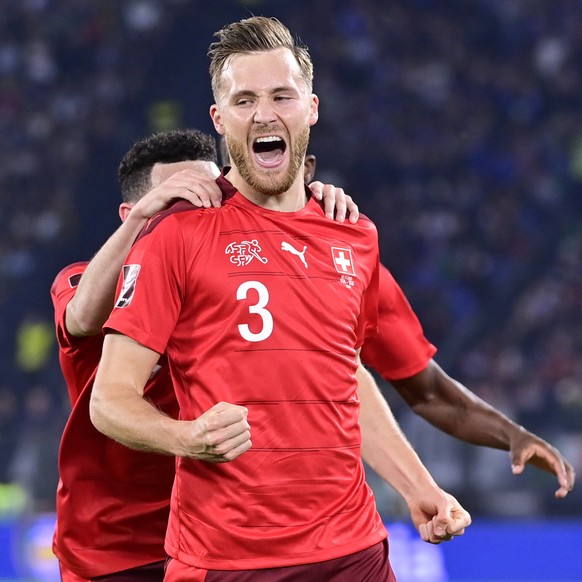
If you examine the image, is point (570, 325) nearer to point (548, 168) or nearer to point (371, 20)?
point (548, 168)

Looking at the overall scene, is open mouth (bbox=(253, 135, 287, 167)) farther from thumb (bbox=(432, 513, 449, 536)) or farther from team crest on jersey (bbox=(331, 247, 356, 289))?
thumb (bbox=(432, 513, 449, 536))

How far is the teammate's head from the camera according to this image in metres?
3.92

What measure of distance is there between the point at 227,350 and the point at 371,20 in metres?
14.3

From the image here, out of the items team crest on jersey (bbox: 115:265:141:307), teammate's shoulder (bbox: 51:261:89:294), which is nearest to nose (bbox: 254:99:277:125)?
team crest on jersey (bbox: 115:265:141:307)

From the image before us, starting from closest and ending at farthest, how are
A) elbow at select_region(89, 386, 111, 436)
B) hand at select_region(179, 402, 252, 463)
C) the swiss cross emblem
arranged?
1. hand at select_region(179, 402, 252, 463)
2. elbow at select_region(89, 386, 111, 436)
3. the swiss cross emblem

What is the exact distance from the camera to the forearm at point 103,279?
320cm

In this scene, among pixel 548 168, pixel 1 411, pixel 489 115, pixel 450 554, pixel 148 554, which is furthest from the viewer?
pixel 489 115

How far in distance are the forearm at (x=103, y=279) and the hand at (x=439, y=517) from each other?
1.05 meters

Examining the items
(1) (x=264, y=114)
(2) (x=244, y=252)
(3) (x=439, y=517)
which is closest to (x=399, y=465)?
(3) (x=439, y=517)

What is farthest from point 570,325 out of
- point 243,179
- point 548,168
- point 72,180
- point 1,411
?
point 243,179

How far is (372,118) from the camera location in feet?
51.1

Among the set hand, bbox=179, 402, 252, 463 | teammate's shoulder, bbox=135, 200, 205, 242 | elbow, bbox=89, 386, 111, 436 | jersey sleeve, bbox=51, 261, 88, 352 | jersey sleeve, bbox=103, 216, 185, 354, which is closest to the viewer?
hand, bbox=179, 402, 252, 463

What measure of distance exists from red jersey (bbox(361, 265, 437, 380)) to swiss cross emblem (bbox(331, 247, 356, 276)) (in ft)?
1.54

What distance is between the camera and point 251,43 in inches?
122
